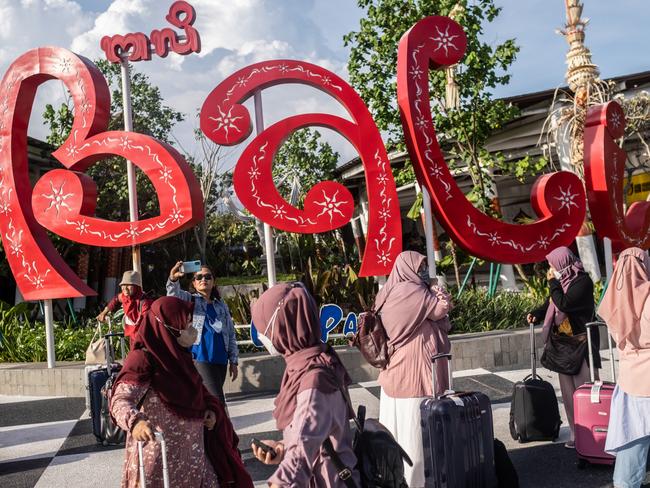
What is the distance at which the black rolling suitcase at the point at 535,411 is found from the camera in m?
5.16

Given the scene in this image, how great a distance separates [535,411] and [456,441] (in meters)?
1.69

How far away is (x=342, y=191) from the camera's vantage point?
23.4 feet

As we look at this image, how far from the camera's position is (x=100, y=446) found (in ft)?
19.1

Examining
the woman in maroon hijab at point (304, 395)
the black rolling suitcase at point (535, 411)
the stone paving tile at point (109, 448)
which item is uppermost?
the woman in maroon hijab at point (304, 395)

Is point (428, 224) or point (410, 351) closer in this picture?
point (410, 351)

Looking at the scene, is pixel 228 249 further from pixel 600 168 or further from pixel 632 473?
pixel 632 473

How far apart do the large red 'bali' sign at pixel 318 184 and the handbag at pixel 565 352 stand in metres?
2.53

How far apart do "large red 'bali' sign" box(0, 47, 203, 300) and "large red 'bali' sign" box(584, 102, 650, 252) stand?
4.59 m

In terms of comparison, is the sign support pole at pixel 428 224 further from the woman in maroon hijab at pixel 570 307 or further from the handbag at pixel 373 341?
the handbag at pixel 373 341

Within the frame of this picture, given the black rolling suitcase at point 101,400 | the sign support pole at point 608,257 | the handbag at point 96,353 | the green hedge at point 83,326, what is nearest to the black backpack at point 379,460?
the black rolling suitcase at point 101,400

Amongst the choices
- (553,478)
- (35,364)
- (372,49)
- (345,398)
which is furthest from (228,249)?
(345,398)

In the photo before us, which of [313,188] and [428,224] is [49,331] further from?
[428,224]

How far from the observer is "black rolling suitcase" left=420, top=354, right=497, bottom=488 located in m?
3.72

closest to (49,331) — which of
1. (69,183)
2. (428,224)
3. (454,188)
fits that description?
(69,183)
